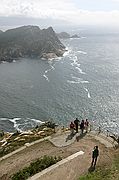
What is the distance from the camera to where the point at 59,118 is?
277 ft

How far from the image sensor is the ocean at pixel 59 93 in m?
85.1

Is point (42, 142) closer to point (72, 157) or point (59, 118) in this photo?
point (72, 157)

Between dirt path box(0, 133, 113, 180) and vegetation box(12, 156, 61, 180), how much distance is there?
4.01 feet

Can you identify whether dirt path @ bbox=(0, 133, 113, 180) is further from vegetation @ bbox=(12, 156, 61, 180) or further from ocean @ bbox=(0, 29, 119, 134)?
ocean @ bbox=(0, 29, 119, 134)

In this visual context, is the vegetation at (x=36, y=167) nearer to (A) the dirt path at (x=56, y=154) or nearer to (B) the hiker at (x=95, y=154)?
(A) the dirt path at (x=56, y=154)

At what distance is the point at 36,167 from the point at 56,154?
3.65 metres

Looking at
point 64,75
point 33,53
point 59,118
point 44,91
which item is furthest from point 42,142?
point 33,53

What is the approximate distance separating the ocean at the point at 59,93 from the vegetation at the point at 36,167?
5079 centimetres

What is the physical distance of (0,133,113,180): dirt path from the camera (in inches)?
1094

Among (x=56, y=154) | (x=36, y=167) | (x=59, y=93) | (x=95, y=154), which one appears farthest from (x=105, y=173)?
(x=59, y=93)

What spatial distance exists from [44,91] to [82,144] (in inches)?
3103

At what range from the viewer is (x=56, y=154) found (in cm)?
3105

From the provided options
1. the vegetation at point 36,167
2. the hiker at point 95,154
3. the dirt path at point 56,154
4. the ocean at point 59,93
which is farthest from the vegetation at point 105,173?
the ocean at point 59,93

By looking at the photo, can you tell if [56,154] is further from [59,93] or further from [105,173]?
[59,93]
